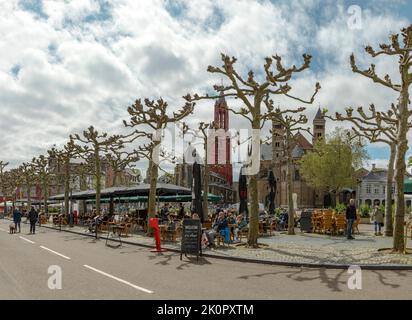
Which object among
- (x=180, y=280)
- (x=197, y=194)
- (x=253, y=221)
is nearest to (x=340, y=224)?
(x=197, y=194)

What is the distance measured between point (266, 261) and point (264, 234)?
10123 millimetres

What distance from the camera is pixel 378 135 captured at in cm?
2003

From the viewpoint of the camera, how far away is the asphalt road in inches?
324

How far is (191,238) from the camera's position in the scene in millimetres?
14039

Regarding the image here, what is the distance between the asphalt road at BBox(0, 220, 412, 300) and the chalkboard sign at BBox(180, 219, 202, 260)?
34 centimetres

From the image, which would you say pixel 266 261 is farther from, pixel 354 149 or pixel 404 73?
pixel 354 149

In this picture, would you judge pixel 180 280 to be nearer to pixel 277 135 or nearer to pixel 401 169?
pixel 401 169

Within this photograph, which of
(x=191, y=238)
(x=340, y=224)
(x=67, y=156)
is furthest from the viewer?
(x=67, y=156)

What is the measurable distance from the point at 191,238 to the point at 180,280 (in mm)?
4155

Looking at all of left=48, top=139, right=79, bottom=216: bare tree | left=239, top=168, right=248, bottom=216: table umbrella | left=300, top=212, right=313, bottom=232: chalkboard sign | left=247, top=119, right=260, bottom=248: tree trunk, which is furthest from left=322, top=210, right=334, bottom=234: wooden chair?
left=48, top=139, right=79, bottom=216: bare tree

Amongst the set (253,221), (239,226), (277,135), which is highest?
(277,135)

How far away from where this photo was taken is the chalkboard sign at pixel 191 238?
13.9m

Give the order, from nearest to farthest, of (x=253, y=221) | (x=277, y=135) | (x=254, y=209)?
(x=253, y=221) < (x=254, y=209) < (x=277, y=135)
